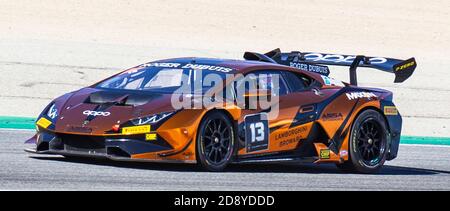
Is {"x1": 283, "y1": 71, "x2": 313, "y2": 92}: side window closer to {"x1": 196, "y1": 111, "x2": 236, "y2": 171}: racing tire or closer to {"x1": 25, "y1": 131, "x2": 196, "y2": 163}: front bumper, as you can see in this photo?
{"x1": 196, "y1": 111, "x2": 236, "y2": 171}: racing tire

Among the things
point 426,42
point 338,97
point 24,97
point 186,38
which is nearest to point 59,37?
point 186,38

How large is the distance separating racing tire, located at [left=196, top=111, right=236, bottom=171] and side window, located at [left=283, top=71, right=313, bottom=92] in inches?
47.3

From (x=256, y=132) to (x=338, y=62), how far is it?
216 centimetres

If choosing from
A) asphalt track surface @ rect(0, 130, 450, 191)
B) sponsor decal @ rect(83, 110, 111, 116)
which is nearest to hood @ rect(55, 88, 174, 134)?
sponsor decal @ rect(83, 110, 111, 116)

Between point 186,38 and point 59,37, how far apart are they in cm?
309

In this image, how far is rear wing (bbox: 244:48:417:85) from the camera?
12.5 m

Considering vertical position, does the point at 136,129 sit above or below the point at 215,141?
above

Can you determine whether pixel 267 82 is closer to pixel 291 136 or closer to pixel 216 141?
pixel 291 136

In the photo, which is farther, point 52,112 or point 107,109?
point 52,112

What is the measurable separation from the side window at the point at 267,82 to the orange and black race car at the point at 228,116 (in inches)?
0.5

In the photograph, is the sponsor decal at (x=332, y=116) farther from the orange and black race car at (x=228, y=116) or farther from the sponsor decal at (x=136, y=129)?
the sponsor decal at (x=136, y=129)

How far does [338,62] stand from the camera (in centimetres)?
1266

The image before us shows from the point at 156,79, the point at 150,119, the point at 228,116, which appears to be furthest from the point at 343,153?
the point at 150,119
